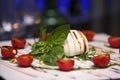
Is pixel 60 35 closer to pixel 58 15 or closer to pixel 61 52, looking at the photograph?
pixel 61 52

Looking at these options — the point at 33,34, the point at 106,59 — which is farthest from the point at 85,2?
the point at 106,59

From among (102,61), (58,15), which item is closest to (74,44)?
(102,61)

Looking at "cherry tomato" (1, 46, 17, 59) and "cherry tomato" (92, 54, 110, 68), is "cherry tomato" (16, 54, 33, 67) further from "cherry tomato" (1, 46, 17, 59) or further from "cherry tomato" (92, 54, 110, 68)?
"cherry tomato" (92, 54, 110, 68)

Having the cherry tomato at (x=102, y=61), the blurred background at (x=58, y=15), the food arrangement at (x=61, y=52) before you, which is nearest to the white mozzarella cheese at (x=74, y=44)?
the food arrangement at (x=61, y=52)

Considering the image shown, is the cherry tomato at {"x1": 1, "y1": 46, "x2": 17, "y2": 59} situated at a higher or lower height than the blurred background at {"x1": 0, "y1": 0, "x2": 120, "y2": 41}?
lower

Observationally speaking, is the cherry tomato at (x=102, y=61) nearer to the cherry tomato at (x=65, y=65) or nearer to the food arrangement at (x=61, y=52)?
the food arrangement at (x=61, y=52)

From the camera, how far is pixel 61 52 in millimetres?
1434

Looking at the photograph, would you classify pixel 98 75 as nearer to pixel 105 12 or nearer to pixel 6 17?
pixel 6 17

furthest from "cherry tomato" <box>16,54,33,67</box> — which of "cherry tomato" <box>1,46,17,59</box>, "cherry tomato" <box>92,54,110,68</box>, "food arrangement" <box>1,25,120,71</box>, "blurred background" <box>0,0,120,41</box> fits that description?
"blurred background" <box>0,0,120,41</box>

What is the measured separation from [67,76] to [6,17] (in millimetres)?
1284

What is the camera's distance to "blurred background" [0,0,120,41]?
2.41 meters

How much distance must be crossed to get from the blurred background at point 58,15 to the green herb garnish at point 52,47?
76cm

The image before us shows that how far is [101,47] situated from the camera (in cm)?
172

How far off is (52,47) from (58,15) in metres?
1.42
